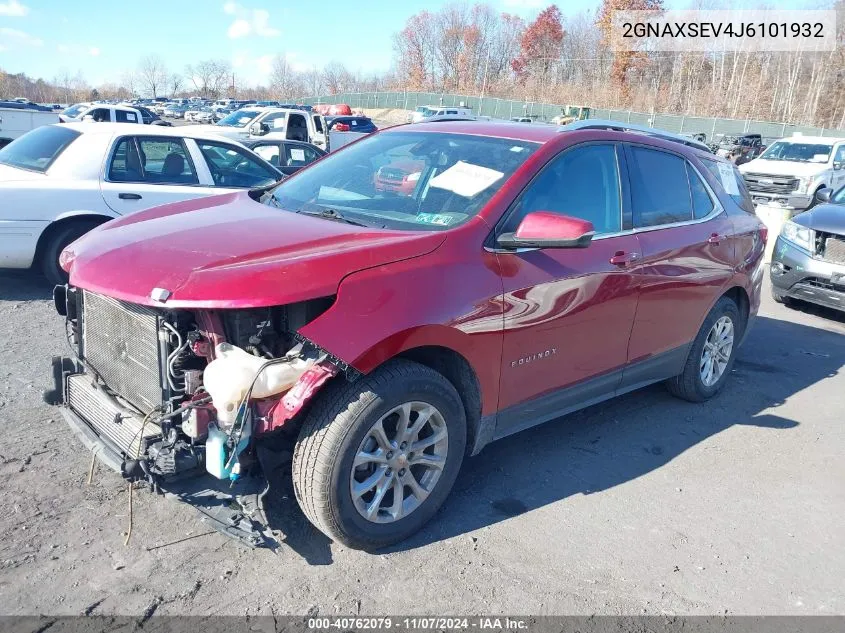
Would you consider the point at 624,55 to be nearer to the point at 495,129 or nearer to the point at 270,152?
the point at 270,152

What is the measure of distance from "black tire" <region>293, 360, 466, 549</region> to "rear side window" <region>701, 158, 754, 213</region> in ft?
10.6

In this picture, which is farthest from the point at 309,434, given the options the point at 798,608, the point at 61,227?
the point at 61,227

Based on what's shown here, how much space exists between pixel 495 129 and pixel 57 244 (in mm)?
4574

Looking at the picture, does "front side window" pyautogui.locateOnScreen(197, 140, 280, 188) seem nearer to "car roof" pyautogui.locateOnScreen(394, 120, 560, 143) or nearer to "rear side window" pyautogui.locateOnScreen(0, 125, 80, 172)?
"rear side window" pyautogui.locateOnScreen(0, 125, 80, 172)

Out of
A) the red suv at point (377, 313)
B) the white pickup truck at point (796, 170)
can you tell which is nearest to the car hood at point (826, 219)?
the red suv at point (377, 313)

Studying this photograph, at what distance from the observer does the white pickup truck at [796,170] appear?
55.7 feet

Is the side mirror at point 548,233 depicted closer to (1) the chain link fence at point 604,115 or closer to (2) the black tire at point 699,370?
(2) the black tire at point 699,370

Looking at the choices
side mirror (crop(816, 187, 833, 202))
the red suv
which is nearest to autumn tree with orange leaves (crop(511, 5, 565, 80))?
side mirror (crop(816, 187, 833, 202))

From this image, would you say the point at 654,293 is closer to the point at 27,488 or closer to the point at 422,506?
the point at 422,506

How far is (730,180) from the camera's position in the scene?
538 cm

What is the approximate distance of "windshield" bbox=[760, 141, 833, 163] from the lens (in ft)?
58.5

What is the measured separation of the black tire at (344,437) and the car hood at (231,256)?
450 mm

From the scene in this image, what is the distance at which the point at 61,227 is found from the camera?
647 centimetres

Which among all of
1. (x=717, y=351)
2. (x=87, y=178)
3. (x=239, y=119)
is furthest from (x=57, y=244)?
(x=239, y=119)
